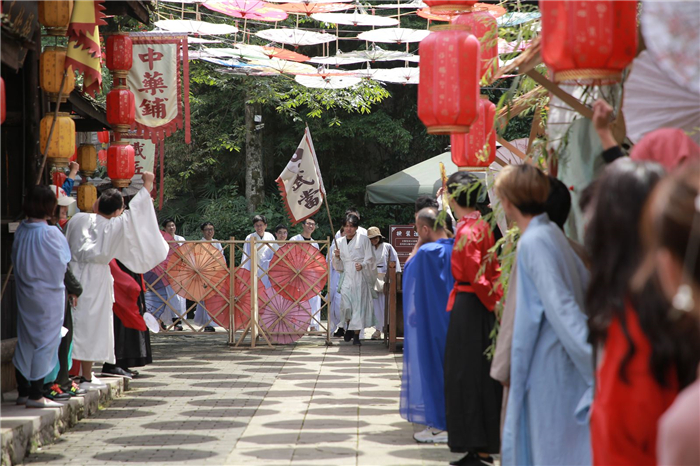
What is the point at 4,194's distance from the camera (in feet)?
21.5

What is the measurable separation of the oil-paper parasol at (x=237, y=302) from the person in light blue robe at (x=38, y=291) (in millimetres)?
5691

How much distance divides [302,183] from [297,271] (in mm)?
1442

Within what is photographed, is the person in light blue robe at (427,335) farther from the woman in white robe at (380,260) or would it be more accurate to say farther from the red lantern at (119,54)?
the woman in white robe at (380,260)

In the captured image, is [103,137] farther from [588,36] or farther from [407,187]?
[588,36]

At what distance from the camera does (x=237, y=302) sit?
1154cm

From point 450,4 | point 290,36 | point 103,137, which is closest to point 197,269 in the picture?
point 103,137

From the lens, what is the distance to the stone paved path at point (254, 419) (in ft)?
17.2

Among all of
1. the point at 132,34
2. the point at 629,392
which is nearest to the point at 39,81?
the point at 132,34

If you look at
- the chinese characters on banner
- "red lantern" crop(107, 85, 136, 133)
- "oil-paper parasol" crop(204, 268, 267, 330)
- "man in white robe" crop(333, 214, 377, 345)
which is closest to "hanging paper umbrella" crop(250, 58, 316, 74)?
the chinese characters on banner

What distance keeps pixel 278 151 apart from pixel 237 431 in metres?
14.4

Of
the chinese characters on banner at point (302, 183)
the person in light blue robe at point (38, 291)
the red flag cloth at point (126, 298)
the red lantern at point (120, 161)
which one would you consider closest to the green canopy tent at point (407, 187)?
the chinese characters on banner at point (302, 183)

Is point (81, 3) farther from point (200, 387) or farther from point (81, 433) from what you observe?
point (200, 387)

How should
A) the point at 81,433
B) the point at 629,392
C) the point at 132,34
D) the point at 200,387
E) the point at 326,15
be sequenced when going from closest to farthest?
1. the point at 629,392
2. the point at 81,433
3. the point at 200,387
4. the point at 132,34
5. the point at 326,15

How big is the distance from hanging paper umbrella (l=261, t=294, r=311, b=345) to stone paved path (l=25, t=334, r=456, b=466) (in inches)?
49.6
